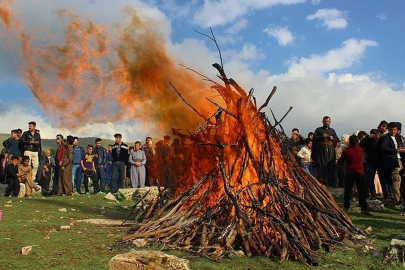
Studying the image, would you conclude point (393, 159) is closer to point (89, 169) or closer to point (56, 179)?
point (89, 169)

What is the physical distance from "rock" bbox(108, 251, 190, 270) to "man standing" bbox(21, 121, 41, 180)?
12.0 metres

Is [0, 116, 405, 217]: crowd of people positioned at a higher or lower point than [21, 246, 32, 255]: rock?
higher

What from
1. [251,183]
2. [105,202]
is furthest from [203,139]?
[105,202]

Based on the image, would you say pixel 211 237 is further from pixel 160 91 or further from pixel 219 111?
pixel 160 91

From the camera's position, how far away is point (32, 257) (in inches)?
233

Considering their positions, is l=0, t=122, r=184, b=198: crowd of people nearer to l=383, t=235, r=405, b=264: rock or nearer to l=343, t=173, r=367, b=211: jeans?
l=343, t=173, r=367, b=211: jeans

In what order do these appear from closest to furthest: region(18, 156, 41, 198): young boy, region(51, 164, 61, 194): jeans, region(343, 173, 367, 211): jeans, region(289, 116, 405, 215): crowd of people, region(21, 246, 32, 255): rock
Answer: region(21, 246, 32, 255): rock < region(343, 173, 367, 211): jeans < region(289, 116, 405, 215): crowd of people < region(18, 156, 41, 198): young boy < region(51, 164, 61, 194): jeans

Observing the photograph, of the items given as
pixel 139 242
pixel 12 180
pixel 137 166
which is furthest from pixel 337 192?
pixel 12 180

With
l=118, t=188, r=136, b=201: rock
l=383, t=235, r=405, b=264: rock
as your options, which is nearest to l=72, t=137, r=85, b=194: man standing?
l=118, t=188, r=136, b=201: rock

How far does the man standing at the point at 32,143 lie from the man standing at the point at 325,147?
9937mm

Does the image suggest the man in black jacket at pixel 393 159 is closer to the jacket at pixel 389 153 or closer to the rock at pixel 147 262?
the jacket at pixel 389 153

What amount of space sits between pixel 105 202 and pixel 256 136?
24.5 feet

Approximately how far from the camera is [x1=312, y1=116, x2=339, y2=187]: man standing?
543 inches

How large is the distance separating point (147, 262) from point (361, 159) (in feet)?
24.0
